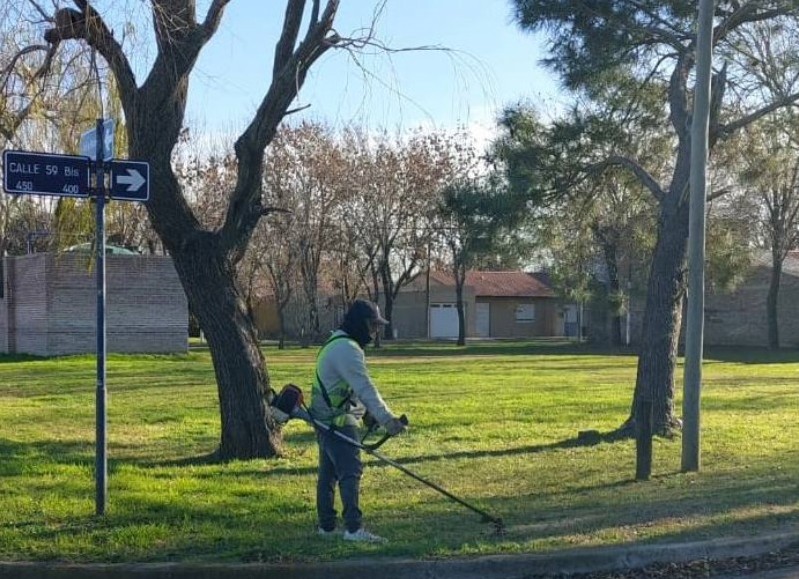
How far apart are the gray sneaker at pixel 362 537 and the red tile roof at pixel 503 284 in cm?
5883

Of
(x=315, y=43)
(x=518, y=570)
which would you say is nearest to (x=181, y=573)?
(x=518, y=570)

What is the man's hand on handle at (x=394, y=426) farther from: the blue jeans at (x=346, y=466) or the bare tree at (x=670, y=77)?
the bare tree at (x=670, y=77)

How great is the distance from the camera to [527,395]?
67.5ft

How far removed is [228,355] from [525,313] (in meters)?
59.1

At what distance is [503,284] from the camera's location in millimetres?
69188

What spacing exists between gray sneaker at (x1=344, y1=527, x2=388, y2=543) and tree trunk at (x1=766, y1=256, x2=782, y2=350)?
41479 mm

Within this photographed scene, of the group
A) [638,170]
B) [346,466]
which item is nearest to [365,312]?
[346,466]

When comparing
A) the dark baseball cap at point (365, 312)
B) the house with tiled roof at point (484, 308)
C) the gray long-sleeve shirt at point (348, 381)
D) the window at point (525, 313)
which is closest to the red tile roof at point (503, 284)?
the house with tiled roof at point (484, 308)

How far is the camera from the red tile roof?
221ft

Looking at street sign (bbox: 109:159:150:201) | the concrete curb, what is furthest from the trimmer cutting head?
street sign (bbox: 109:159:150:201)

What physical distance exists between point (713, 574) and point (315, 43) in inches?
282

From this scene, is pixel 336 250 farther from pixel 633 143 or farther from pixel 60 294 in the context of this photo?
pixel 633 143

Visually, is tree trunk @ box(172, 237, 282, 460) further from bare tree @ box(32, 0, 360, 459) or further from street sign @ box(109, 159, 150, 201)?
street sign @ box(109, 159, 150, 201)

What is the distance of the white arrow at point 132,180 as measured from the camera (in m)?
8.18
